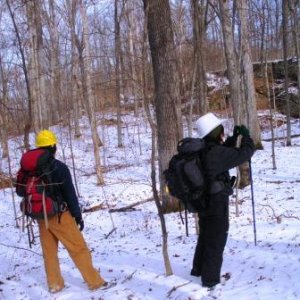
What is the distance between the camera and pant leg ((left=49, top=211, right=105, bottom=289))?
5168 mm

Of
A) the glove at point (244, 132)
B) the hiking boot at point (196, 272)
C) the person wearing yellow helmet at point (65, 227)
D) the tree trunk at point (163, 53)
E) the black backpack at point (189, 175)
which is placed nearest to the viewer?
the black backpack at point (189, 175)

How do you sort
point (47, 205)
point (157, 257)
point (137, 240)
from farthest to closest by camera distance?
point (137, 240) < point (157, 257) < point (47, 205)

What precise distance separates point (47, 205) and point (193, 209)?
5.44ft

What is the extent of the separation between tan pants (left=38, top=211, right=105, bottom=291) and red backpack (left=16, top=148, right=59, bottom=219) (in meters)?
0.19

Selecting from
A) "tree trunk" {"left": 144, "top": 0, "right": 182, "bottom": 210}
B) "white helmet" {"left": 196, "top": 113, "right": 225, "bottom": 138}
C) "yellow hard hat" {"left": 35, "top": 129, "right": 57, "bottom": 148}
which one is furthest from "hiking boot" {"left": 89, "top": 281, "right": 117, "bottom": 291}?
"tree trunk" {"left": 144, "top": 0, "right": 182, "bottom": 210}

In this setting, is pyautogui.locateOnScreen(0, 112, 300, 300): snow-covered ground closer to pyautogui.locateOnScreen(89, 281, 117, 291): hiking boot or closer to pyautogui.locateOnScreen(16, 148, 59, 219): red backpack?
pyautogui.locateOnScreen(89, 281, 117, 291): hiking boot

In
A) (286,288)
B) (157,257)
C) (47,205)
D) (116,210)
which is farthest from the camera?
(116,210)

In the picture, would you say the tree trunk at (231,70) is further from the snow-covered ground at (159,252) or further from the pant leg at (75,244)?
the pant leg at (75,244)

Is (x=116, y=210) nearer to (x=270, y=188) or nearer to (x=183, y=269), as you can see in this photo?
(x=270, y=188)

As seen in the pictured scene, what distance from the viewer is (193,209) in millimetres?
4445

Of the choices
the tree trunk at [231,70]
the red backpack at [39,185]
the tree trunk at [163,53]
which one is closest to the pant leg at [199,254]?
the red backpack at [39,185]

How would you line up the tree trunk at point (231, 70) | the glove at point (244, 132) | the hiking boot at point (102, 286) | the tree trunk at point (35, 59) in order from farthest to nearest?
1. the tree trunk at point (35, 59)
2. the tree trunk at point (231, 70)
3. the hiking boot at point (102, 286)
4. the glove at point (244, 132)

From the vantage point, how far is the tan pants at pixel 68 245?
17.0 ft

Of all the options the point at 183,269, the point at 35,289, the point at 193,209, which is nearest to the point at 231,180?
the point at 193,209
